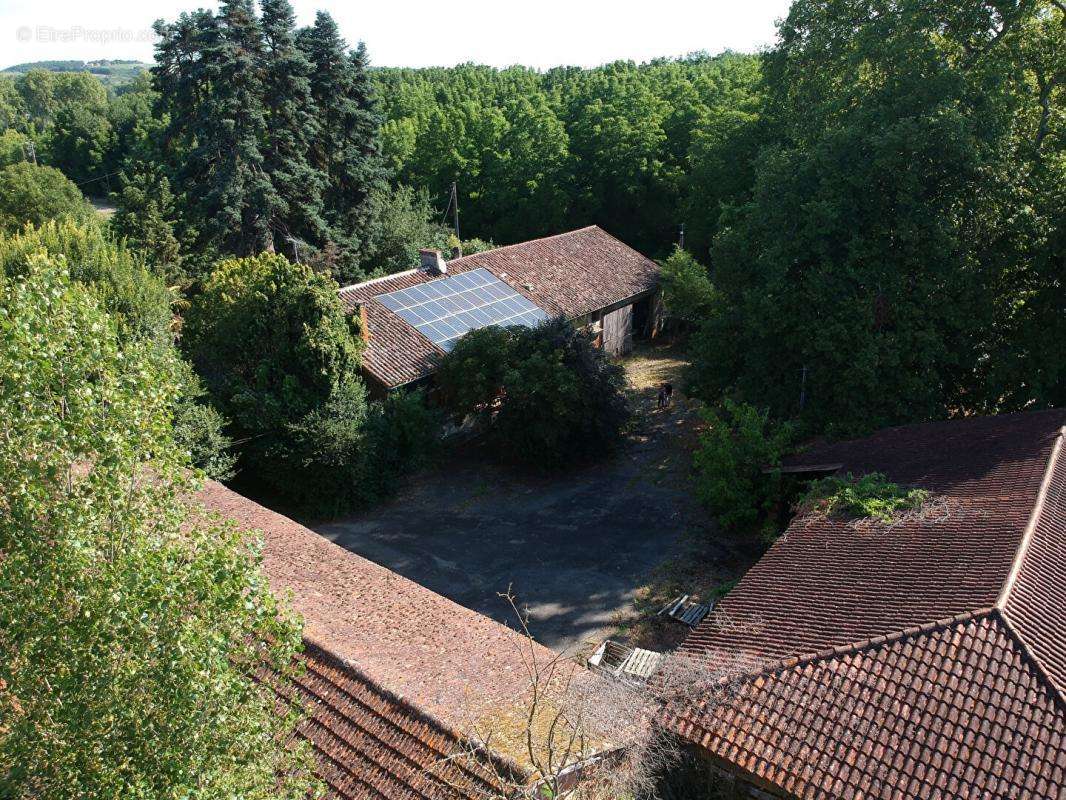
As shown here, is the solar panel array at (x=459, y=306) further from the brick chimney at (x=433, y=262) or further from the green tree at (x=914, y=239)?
the green tree at (x=914, y=239)

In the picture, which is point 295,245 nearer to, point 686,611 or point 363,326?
point 363,326

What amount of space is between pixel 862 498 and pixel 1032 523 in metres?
3.16

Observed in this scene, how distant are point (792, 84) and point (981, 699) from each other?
23.1 metres

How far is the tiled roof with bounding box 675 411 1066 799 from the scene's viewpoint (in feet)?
33.3

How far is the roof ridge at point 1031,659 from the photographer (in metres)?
10.4

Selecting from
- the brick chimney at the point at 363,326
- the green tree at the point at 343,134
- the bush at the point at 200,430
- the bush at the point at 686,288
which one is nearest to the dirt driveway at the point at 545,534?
the bush at the point at 200,430

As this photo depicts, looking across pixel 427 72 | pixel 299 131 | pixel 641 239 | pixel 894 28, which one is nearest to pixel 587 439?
pixel 894 28

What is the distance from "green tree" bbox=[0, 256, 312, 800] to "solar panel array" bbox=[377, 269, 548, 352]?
20766 mm

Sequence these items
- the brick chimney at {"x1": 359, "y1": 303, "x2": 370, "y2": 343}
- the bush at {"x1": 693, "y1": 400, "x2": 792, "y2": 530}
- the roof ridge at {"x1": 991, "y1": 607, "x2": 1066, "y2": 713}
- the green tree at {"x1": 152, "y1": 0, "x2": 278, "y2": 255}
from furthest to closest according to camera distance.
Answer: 1. the green tree at {"x1": 152, "y1": 0, "x2": 278, "y2": 255}
2. the brick chimney at {"x1": 359, "y1": 303, "x2": 370, "y2": 343}
3. the bush at {"x1": 693, "y1": 400, "x2": 792, "y2": 530}
4. the roof ridge at {"x1": 991, "y1": 607, "x2": 1066, "y2": 713}

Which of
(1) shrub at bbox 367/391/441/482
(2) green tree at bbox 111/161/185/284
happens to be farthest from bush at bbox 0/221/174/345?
(2) green tree at bbox 111/161/185/284

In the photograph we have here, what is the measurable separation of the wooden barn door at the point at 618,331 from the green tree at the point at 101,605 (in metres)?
29.3

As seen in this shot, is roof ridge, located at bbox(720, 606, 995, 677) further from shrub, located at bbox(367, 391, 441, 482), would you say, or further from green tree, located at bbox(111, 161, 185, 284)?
green tree, located at bbox(111, 161, 185, 284)

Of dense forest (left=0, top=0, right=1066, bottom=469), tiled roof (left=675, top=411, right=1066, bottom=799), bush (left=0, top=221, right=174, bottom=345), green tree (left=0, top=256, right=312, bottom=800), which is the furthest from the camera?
bush (left=0, top=221, right=174, bottom=345)

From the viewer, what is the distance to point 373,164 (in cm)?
4141
